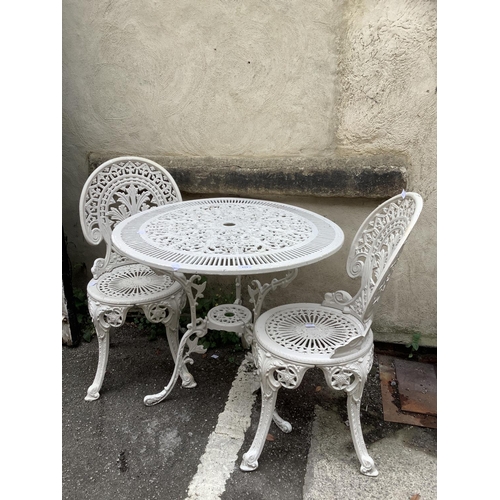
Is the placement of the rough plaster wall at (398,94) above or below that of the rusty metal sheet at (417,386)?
above

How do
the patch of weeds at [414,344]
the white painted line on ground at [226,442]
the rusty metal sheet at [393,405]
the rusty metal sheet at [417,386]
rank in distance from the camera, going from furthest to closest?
the patch of weeds at [414,344], the rusty metal sheet at [417,386], the rusty metal sheet at [393,405], the white painted line on ground at [226,442]

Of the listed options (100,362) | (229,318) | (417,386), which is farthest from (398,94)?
(100,362)

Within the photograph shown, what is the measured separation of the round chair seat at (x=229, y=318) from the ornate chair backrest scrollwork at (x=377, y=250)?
0.45 m

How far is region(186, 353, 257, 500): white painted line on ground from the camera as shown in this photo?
185 cm

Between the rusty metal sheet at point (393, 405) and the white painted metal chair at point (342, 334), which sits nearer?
the white painted metal chair at point (342, 334)

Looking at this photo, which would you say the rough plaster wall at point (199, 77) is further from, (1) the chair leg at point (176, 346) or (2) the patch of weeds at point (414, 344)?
(2) the patch of weeds at point (414, 344)

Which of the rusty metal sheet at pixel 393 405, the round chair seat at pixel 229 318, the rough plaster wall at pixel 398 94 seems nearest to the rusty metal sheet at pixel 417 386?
the rusty metal sheet at pixel 393 405

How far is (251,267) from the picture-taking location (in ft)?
5.53

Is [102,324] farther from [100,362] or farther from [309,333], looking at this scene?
[309,333]

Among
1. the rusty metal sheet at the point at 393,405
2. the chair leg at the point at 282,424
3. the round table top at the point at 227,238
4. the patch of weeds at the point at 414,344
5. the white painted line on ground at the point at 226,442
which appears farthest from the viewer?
the patch of weeds at the point at 414,344

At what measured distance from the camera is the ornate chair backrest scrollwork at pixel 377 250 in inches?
70.5

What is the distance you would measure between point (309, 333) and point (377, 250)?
0.52 metres

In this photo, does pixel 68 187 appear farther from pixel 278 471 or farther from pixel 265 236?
pixel 278 471

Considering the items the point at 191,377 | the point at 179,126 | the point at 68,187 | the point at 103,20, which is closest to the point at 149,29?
the point at 103,20
